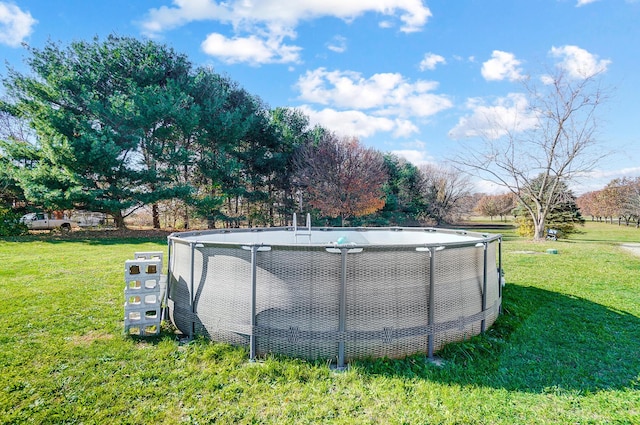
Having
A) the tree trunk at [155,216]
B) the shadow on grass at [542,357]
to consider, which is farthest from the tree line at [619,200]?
the tree trunk at [155,216]

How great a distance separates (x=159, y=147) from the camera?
15289 millimetres

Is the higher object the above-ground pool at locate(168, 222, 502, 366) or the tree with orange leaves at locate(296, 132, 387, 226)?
the tree with orange leaves at locate(296, 132, 387, 226)

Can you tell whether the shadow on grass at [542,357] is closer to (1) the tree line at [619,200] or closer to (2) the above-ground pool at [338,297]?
(2) the above-ground pool at [338,297]

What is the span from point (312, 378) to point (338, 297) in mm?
690

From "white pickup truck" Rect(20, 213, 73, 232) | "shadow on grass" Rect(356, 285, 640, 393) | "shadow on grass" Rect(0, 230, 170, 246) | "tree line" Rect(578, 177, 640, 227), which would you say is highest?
"tree line" Rect(578, 177, 640, 227)

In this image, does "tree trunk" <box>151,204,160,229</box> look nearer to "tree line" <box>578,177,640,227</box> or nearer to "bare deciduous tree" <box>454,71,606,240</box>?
"bare deciduous tree" <box>454,71,606,240</box>

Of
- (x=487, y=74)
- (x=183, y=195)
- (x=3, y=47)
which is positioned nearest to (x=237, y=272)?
(x=487, y=74)

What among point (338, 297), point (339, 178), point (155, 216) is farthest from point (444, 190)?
point (338, 297)

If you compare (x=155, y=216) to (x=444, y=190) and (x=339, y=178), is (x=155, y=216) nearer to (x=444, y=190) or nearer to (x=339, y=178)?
(x=339, y=178)

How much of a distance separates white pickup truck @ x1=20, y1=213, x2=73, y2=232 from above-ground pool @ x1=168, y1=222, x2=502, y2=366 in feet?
58.4

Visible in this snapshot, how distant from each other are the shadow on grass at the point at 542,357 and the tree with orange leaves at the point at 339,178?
48.4ft

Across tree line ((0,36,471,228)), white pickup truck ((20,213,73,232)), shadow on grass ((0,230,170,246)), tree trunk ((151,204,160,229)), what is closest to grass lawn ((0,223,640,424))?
shadow on grass ((0,230,170,246))

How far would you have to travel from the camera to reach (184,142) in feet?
58.2

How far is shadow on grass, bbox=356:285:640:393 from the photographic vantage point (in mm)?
2766
